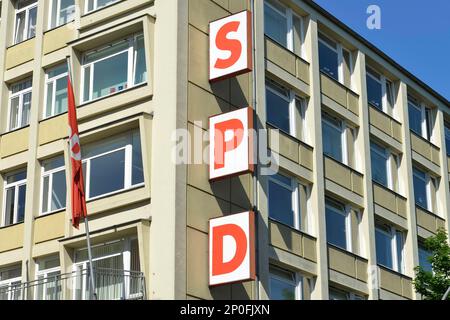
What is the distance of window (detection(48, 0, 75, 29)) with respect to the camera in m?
31.5

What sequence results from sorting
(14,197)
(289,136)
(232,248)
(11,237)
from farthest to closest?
1. (289,136)
2. (14,197)
3. (11,237)
4. (232,248)

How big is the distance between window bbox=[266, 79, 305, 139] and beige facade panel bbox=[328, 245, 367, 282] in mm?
3885

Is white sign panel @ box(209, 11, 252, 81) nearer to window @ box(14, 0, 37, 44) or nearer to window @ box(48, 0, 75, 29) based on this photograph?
window @ box(48, 0, 75, 29)

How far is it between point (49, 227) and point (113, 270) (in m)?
3.53

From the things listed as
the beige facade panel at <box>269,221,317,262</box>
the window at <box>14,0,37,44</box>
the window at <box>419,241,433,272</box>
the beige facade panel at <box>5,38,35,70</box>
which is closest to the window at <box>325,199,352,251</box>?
the beige facade panel at <box>269,221,317,262</box>

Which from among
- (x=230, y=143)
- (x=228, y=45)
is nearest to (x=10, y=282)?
(x=230, y=143)

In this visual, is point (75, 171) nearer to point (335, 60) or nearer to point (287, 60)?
point (287, 60)

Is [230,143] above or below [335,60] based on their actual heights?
below

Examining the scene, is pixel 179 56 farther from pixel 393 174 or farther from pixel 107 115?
pixel 393 174

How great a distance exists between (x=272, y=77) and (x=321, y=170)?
3.46m

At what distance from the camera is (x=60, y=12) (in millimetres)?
31953

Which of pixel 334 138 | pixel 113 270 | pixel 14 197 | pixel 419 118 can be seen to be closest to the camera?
pixel 113 270

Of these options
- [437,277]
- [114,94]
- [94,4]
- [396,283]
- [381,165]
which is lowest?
[437,277]

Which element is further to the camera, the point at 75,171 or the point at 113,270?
the point at 75,171
